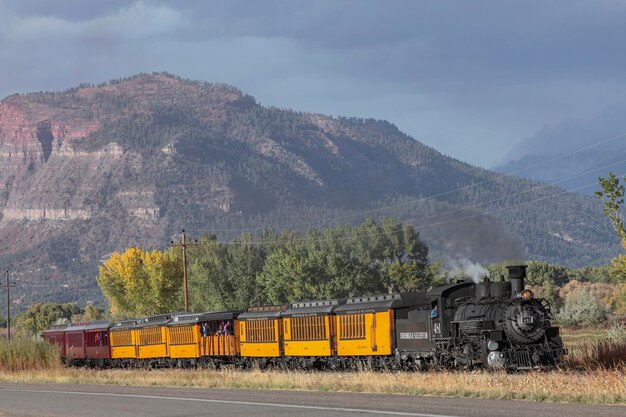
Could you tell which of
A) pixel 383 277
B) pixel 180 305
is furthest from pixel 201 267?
pixel 383 277

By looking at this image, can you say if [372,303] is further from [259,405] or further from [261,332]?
[259,405]

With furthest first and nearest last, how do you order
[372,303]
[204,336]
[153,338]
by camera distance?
[153,338] < [204,336] < [372,303]

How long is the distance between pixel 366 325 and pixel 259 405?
21279mm

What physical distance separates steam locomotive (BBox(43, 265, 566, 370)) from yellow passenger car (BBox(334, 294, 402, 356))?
47mm

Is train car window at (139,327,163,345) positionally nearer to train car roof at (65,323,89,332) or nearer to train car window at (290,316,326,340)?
train car roof at (65,323,89,332)

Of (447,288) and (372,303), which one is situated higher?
(447,288)

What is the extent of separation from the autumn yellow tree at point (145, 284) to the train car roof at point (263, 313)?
9401 cm

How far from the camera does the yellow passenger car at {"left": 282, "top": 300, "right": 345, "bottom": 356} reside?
53000 millimetres

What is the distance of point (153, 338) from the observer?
72875mm

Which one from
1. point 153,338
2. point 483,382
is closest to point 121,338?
point 153,338

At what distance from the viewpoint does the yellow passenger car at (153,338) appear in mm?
71250

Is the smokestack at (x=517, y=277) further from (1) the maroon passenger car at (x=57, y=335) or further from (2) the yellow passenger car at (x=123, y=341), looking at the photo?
(1) the maroon passenger car at (x=57, y=335)

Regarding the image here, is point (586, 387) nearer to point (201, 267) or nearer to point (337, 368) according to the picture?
point (337, 368)

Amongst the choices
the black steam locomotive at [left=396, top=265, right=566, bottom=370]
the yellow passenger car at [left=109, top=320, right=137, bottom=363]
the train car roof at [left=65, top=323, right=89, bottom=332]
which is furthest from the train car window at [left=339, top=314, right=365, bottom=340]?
the train car roof at [left=65, top=323, right=89, bottom=332]
